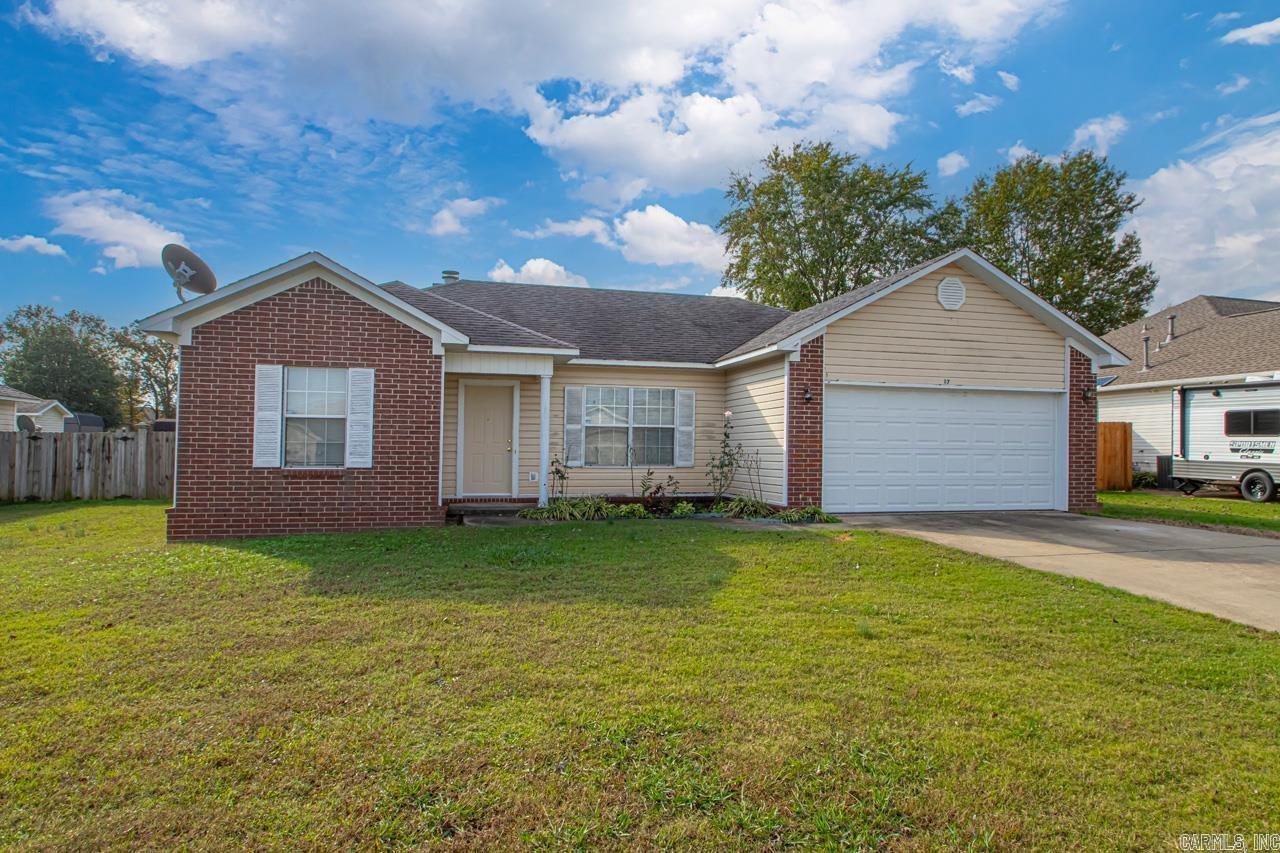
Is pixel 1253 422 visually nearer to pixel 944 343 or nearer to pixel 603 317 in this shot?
pixel 944 343

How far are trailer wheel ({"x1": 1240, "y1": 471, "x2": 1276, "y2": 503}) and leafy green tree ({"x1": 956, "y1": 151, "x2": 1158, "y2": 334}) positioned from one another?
61.7 feet

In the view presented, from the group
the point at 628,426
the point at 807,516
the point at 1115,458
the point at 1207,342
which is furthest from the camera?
the point at 1207,342

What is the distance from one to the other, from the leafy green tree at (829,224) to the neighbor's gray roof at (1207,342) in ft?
32.1

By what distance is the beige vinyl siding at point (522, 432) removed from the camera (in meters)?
12.5

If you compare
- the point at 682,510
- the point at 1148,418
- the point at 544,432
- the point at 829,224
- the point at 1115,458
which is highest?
the point at 829,224

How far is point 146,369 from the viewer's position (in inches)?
1789

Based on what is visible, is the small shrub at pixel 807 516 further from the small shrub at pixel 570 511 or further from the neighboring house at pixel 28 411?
the neighboring house at pixel 28 411

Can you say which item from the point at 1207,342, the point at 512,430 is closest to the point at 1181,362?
the point at 1207,342

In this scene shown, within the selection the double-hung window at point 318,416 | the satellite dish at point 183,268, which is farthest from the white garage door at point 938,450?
the satellite dish at point 183,268

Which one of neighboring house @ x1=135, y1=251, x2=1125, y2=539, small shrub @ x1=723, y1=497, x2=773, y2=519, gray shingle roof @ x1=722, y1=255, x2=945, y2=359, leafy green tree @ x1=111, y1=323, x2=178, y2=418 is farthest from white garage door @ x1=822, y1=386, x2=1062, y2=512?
leafy green tree @ x1=111, y1=323, x2=178, y2=418

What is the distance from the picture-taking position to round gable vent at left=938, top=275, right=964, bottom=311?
1228 cm

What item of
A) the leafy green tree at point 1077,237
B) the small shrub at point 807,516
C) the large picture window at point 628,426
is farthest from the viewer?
the leafy green tree at point 1077,237

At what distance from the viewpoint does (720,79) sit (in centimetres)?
1280

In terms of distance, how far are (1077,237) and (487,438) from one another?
32519mm
